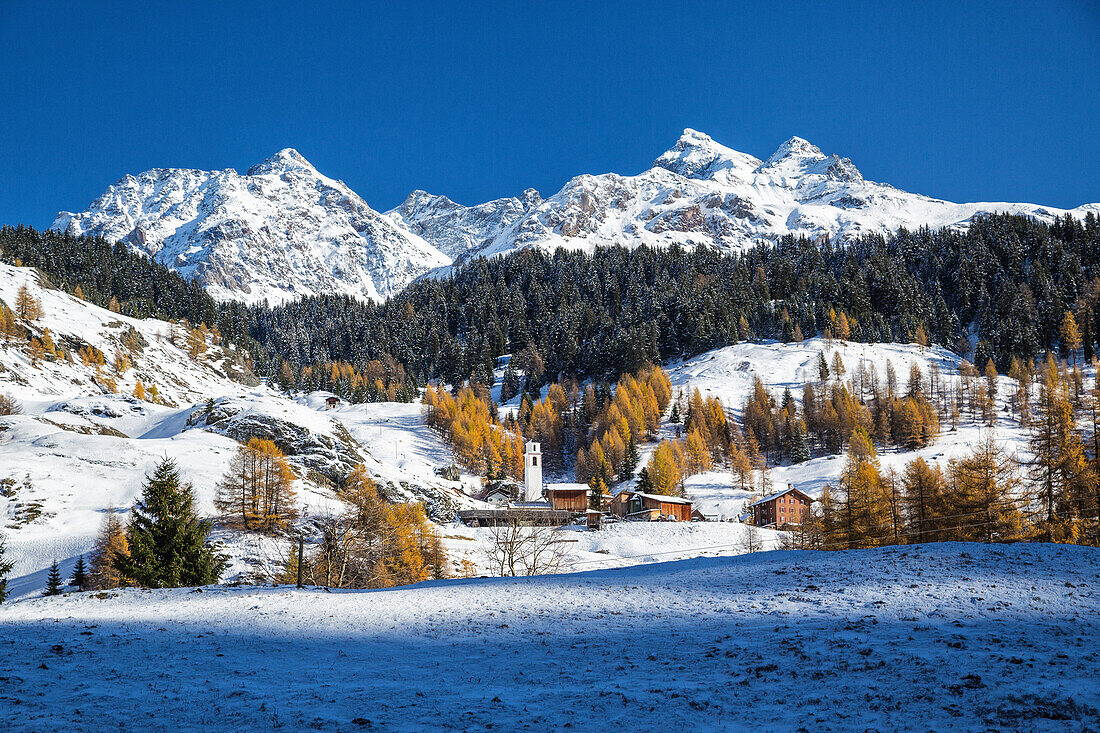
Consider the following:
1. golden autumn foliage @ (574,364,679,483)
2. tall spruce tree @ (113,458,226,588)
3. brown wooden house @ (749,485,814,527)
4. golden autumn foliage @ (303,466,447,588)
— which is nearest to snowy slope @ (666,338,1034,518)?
golden autumn foliage @ (574,364,679,483)

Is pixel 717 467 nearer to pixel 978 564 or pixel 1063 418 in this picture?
pixel 1063 418

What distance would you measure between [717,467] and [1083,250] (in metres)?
159

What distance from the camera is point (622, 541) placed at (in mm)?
69062

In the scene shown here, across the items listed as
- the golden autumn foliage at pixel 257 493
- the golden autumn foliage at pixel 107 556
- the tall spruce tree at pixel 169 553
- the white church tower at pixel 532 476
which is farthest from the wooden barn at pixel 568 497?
the tall spruce tree at pixel 169 553

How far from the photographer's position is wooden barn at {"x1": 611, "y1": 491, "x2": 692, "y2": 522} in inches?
3342

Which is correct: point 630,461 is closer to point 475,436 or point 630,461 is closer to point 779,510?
point 475,436

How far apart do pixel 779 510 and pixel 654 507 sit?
16.6 metres

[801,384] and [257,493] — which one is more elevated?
[801,384]

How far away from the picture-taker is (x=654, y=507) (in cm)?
8606

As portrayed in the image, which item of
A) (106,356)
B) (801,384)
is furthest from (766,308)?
(106,356)

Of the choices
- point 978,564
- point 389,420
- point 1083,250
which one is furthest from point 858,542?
point 1083,250

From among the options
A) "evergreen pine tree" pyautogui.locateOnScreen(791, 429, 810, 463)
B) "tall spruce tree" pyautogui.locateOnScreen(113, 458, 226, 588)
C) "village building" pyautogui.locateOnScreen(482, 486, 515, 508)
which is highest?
"evergreen pine tree" pyautogui.locateOnScreen(791, 429, 810, 463)

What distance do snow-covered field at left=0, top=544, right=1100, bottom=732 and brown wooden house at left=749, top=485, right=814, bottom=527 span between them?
64.2 m

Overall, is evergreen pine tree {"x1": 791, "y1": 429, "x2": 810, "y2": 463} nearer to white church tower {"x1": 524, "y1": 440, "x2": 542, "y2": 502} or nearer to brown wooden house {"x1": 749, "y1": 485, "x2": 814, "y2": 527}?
brown wooden house {"x1": 749, "y1": 485, "x2": 814, "y2": 527}
